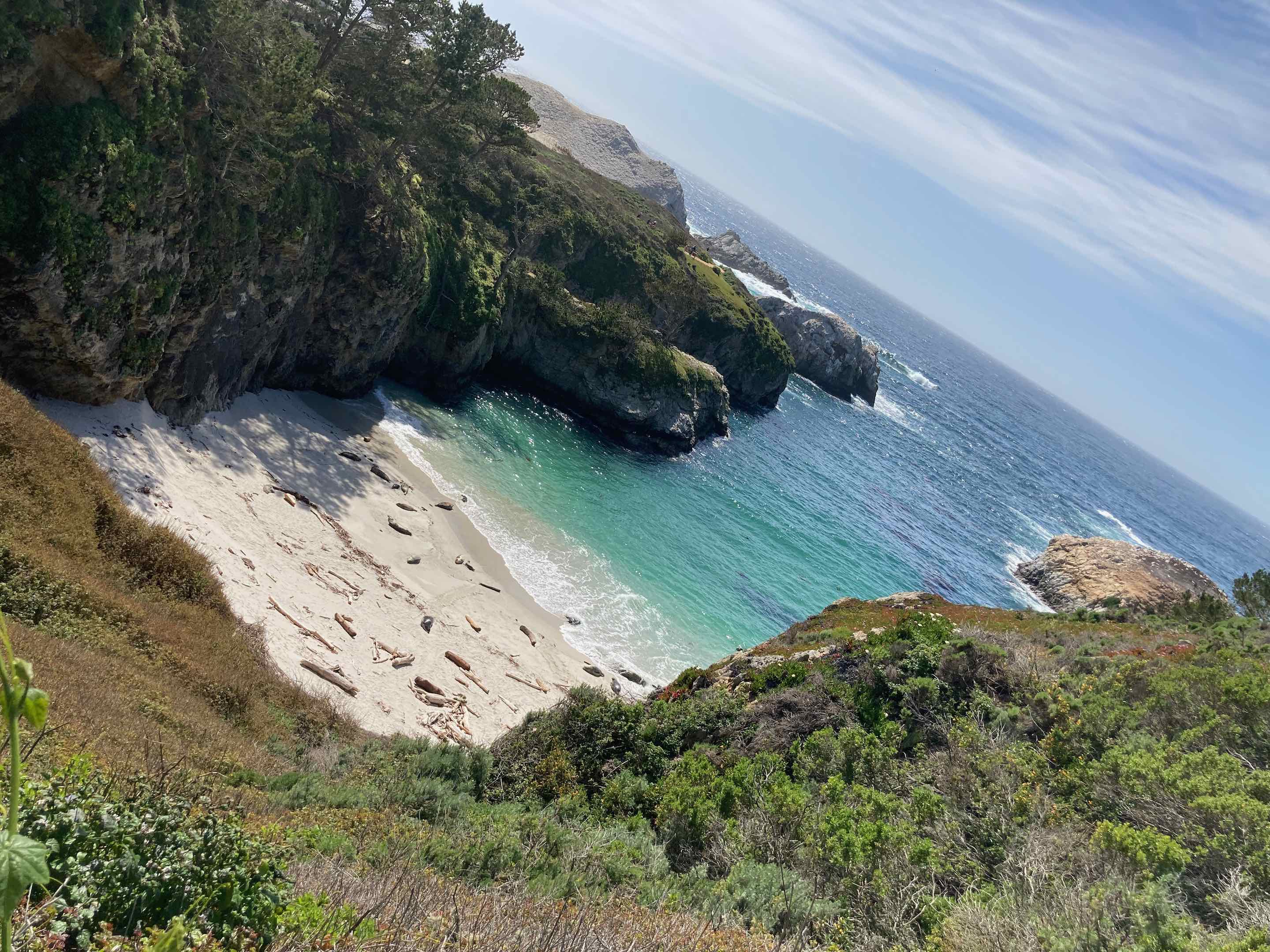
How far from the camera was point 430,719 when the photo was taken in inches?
723

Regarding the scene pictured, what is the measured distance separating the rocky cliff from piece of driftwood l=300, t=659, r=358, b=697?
10.2 metres

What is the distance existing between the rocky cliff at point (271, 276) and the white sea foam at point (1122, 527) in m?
71.6

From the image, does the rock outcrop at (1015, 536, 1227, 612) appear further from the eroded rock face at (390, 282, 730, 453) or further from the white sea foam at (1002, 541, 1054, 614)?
the eroded rock face at (390, 282, 730, 453)

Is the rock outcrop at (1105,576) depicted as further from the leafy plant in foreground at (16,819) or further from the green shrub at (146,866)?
the leafy plant in foreground at (16,819)

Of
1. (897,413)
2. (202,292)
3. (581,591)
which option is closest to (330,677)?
(581,591)

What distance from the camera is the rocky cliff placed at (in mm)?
17016

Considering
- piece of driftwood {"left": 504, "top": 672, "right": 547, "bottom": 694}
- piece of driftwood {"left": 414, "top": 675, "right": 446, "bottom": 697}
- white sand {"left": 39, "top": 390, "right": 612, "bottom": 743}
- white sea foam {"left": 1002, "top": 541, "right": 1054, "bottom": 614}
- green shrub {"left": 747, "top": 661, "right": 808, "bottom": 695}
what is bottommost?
piece of driftwood {"left": 414, "top": 675, "right": 446, "bottom": 697}

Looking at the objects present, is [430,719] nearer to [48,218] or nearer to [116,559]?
[116,559]

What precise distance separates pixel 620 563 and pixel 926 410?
96.5 m

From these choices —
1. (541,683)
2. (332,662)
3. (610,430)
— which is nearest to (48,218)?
(332,662)

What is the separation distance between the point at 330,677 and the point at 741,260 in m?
125

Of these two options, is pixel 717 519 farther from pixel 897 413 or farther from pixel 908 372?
pixel 908 372

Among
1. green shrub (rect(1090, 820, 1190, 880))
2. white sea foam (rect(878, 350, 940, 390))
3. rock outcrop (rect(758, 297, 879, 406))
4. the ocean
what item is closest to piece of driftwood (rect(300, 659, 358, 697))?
the ocean

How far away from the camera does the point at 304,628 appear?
60.7 ft
